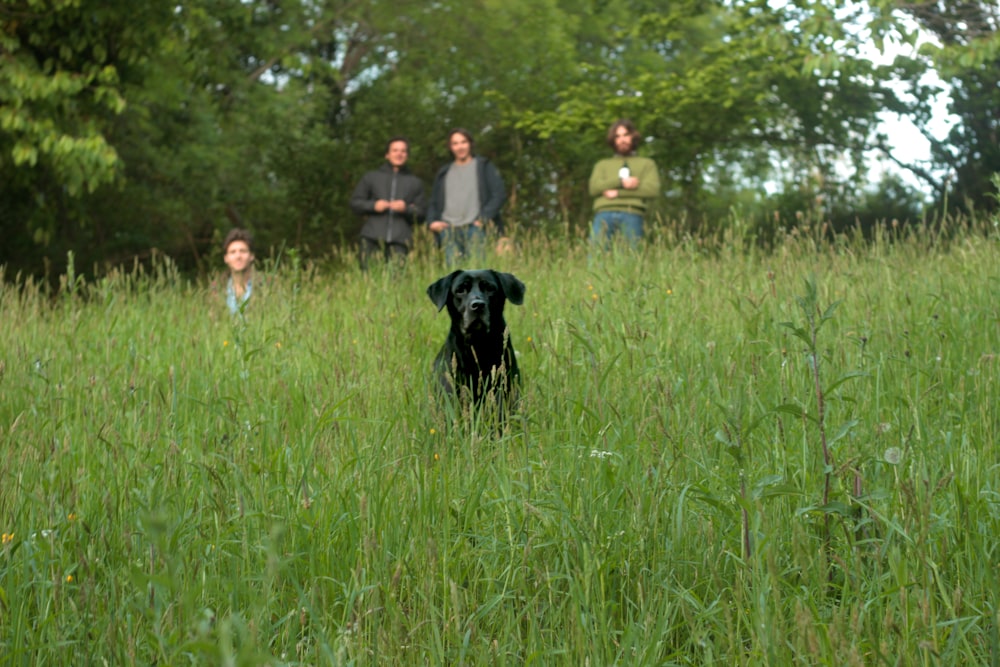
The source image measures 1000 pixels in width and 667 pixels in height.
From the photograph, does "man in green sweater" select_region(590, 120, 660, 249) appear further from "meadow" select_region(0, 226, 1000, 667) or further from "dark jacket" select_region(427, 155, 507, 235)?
"meadow" select_region(0, 226, 1000, 667)

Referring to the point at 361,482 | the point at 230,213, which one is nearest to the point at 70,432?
the point at 361,482

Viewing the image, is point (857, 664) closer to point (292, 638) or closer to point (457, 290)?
point (292, 638)

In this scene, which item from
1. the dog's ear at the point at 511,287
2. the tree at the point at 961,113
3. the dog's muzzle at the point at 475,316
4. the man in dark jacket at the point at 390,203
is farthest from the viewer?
the tree at the point at 961,113

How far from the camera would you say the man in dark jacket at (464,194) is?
408 inches

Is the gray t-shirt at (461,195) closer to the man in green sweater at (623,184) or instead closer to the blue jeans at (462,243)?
the blue jeans at (462,243)

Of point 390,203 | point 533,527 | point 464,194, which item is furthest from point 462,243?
point 533,527

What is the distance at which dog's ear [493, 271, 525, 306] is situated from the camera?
5.10 m

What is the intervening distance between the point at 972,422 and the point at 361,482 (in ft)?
7.36

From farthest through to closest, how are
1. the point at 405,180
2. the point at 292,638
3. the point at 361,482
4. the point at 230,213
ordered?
the point at 230,213
the point at 405,180
the point at 361,482
the point at 292,638

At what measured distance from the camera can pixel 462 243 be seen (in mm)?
9859

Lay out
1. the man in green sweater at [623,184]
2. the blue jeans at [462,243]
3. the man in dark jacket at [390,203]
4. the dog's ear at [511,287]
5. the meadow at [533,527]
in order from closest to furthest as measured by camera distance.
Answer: the meadow at [533,527]
the dog's ear at [511,287]
the blue jeans at [462,243]
the man in green sweater at [623,184]
the man in dark jacket at [390,203]

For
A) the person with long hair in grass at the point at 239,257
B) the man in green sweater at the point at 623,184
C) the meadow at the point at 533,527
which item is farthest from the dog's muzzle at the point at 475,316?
the man in green sweater at the point at 623,184

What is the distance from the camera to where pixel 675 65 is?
21453 millimetres

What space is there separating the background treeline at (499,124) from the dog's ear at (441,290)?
918 cm
